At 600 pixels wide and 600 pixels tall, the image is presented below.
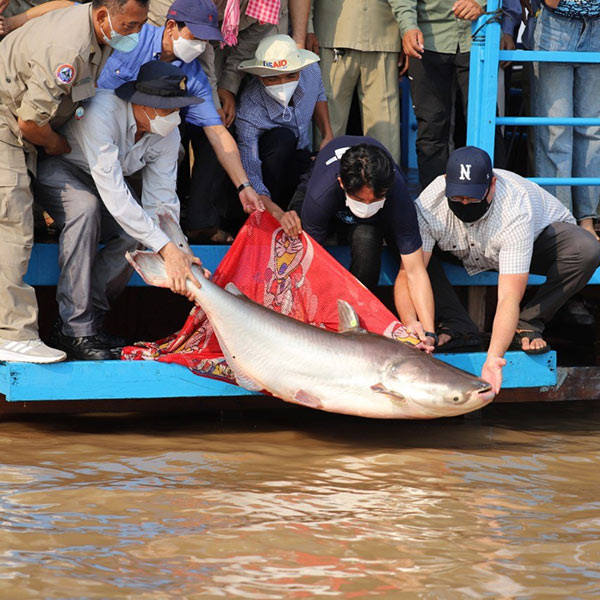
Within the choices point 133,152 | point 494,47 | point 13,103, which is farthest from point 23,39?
point 494,47

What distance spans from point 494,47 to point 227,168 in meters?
1.81

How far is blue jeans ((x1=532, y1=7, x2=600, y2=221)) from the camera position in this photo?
698 centimetres

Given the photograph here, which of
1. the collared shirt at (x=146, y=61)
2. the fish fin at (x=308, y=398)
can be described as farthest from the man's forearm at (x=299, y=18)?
the fish fin at (x=308, y=398)

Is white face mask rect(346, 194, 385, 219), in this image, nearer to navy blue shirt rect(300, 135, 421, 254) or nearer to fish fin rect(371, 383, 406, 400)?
navy blue shirt rect(300, 135, 421, 254)

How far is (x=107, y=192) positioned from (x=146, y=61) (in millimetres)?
917

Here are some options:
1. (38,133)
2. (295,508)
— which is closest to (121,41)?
(38,133)

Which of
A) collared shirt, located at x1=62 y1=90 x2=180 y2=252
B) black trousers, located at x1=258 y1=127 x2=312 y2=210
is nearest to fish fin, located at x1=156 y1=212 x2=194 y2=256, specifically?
collared shirt, located at x1=62 y1=90 x2=180 y2=252

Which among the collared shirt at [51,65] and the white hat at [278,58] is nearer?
the collared shirt at [51,65]

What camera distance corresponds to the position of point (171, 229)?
586 cm

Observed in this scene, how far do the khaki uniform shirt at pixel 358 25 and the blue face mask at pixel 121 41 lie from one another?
7.09ft

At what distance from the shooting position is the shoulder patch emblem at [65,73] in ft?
16.9

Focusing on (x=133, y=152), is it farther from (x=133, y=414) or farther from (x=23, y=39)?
(x=133, y=414)

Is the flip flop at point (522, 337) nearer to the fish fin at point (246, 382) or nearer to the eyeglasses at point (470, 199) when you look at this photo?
the eyeglasses at point (470, 199)

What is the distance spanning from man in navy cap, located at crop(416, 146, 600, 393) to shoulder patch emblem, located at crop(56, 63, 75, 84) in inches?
84.2
